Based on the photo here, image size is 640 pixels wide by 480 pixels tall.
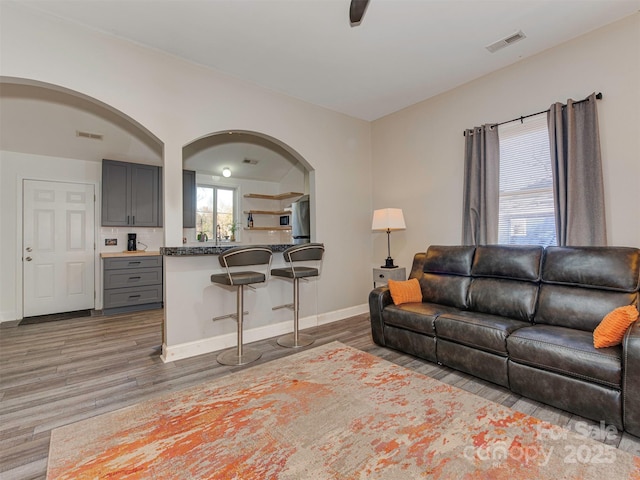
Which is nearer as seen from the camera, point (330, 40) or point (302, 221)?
point (330, 40)

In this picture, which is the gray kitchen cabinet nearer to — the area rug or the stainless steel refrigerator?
the stainless steel refrigerator

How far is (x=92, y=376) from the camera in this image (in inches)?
103

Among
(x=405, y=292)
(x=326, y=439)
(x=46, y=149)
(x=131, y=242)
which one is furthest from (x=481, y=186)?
(x=46, y=149)

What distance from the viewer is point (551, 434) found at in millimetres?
1729

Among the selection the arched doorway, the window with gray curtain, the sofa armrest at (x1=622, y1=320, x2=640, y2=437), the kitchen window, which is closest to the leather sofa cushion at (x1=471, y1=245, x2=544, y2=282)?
the window with gray curtain

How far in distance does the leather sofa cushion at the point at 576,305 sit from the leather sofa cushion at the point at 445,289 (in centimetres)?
63

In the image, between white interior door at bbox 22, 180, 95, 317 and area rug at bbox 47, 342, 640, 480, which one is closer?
area rug at bbox 47, 342, 640, 480

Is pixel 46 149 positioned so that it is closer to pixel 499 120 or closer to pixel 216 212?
pixel 216 212

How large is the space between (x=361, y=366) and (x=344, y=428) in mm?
897

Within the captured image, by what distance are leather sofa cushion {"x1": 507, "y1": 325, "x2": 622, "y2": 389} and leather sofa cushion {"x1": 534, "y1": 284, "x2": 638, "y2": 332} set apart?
0.13 m

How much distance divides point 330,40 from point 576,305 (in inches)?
121

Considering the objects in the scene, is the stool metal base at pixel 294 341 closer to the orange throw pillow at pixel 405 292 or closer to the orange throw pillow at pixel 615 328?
the orange throw pillow at pixel 405 292

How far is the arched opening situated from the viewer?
573cm

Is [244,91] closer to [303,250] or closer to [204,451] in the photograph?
[303,250]
